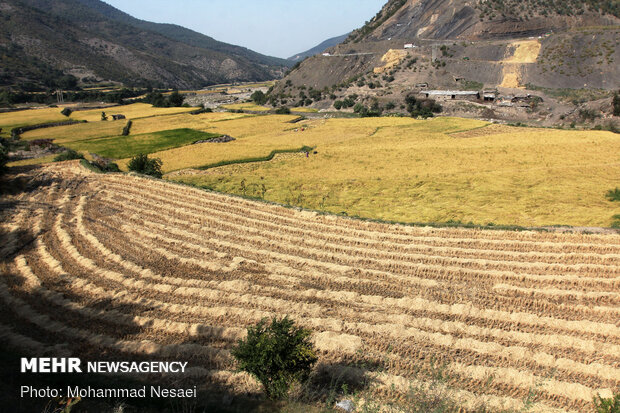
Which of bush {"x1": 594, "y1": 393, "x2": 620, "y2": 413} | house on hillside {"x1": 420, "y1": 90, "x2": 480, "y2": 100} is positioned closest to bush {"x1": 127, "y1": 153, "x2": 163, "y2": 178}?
bush {"x1": 594, "y1": 393, "x2": 620, "y2": 413}

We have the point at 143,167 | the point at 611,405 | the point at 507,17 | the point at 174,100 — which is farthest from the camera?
the point at 507,17

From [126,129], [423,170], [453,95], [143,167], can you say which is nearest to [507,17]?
[453,95]

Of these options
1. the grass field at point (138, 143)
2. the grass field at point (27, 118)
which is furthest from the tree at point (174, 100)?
the grass field at point (138, 143)

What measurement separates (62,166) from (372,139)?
3254 cm

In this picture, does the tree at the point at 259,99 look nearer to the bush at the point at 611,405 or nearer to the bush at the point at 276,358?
the bush at the point at 276,358

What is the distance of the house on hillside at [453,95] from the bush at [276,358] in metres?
71.3

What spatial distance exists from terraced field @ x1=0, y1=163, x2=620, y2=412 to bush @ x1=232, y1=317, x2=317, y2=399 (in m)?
1.18

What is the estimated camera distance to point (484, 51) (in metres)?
87.6

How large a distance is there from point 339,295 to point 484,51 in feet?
305

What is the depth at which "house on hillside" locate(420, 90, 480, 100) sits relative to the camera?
70.5 meters

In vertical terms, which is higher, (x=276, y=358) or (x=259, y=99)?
(x=259, y=99)

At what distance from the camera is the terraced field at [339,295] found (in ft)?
32.2

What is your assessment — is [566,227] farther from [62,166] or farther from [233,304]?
[62,166]

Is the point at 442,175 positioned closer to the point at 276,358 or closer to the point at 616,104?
the point at 276,358
